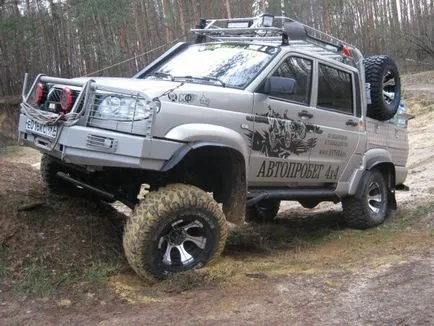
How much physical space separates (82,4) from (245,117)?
29.0m

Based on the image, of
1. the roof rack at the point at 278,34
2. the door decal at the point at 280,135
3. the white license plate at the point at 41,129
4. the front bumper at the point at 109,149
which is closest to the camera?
the front bumper at the point at 109,149

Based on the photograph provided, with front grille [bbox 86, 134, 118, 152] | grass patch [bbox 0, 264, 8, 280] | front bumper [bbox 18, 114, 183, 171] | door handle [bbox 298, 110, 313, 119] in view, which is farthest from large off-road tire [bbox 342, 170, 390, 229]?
grass patch [bbox 0, 264, 8, 280]

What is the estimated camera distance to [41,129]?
4.95m

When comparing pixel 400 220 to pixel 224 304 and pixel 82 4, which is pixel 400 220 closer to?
pixel 224 304

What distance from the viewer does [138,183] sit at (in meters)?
5.23

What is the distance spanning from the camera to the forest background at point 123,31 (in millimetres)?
29500

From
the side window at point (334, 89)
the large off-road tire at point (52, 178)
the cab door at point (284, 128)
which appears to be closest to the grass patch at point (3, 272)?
the large off-road tire at point (52, 178)

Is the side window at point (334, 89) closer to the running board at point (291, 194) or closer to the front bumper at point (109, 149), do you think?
the running board at point (291, 194)

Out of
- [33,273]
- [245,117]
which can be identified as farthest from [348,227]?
[33,273]

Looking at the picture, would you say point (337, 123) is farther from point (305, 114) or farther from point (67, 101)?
point (67, 101)

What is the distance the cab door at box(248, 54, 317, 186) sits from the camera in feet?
18.1

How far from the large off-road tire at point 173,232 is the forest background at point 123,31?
75.2 ft

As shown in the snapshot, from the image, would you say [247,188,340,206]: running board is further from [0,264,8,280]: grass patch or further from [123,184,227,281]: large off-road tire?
[0,264,8,280]: grass patch

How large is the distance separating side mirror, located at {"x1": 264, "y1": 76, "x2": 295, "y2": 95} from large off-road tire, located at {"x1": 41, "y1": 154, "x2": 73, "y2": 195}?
90.7 inches
